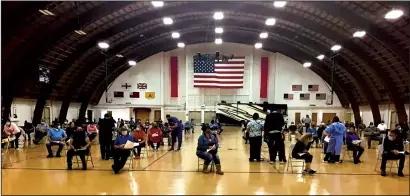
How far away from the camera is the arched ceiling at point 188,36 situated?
14914 millimetres

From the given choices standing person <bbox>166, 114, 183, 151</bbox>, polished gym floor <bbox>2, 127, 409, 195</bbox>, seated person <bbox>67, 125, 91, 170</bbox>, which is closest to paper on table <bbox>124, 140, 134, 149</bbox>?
polished gym floor <bbox>2, 127, 409, 195</bbox>

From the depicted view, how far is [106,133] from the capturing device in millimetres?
9492

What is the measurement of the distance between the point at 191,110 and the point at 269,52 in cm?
981

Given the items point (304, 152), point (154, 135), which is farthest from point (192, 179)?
point (154, 135)

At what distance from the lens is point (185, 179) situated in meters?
6.80

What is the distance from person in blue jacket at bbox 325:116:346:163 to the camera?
9.09m

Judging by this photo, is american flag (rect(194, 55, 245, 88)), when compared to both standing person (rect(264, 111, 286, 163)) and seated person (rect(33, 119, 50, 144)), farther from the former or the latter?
standing person (rect(264, 111, 286, 163))

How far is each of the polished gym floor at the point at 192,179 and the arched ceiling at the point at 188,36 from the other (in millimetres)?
5693

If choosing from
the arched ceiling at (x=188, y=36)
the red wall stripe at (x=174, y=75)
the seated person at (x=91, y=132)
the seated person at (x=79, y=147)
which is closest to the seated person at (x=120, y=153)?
the seated person at (x=79, y=147)

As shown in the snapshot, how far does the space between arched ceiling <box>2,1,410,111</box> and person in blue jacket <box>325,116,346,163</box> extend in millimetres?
5322

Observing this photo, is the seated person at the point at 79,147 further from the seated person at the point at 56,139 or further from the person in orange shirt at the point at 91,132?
the person in orange shirt at the point at 91,132

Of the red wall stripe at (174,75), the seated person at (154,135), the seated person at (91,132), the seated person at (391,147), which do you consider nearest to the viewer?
the seated person at (391,147)

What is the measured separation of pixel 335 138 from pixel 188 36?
20.4 meters

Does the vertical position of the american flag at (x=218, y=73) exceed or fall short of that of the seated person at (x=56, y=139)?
it exceeds it
